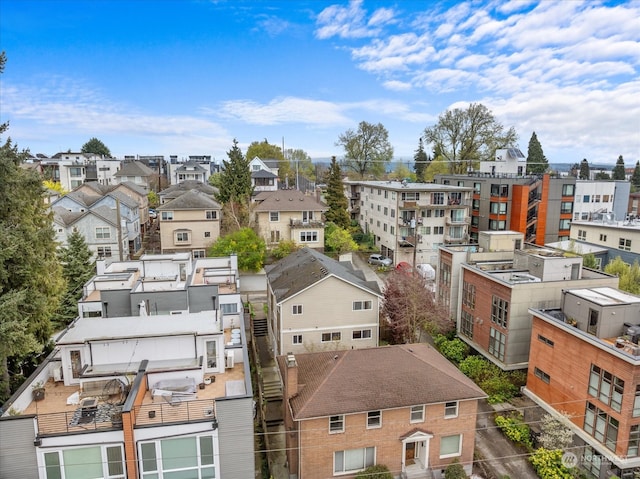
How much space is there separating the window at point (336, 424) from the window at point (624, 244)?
3450 centimetres

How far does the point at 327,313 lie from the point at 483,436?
1071cm

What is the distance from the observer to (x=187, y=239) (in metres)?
43.6

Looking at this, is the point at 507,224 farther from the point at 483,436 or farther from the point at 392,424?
the point at 392,424

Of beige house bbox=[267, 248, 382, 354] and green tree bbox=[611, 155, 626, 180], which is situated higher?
green tree bbox=[611, 155, 626, 180]

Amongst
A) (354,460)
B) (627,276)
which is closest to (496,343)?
(627,276)

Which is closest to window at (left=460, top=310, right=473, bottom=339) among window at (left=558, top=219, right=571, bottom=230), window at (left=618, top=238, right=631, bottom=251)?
window at (left=618, top=238, right=631, bottom=251)

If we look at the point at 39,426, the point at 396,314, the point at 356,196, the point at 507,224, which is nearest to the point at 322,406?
the point at 39,426

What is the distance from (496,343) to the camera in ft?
82.5

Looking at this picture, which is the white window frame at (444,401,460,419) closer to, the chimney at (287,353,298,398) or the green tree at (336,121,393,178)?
the chimney at (287,353,298,398)

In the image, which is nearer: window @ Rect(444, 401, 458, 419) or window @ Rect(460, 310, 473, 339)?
window @ Rect(444, 401, 458, 419)

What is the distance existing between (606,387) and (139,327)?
62.3 feet

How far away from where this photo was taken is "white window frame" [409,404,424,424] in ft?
56.6

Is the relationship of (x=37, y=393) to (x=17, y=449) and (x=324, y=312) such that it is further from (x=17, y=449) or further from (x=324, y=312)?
(x=324, y=312)

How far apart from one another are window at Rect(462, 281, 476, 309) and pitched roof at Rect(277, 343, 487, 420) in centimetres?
920
